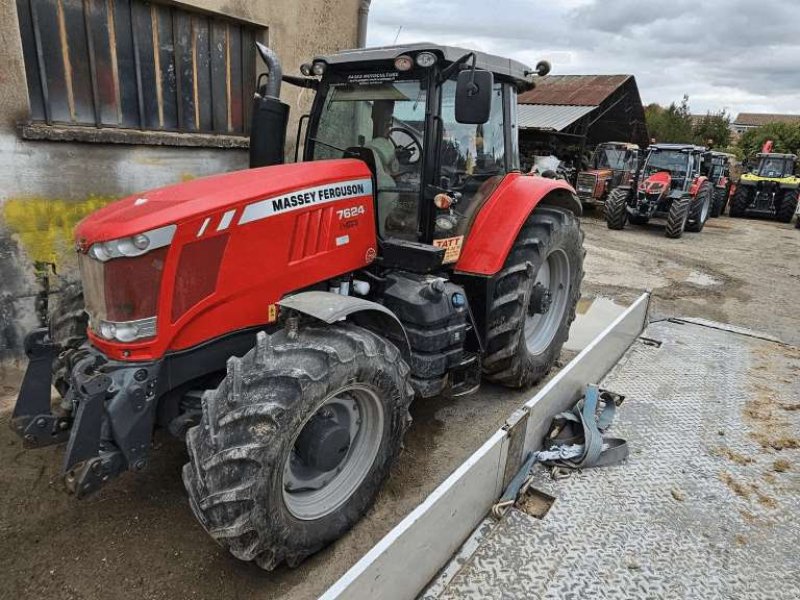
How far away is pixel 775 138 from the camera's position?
27938 millimetres

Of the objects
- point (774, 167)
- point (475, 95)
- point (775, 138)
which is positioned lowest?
point (774, 167)

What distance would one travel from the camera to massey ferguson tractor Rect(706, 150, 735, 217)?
1447 cm

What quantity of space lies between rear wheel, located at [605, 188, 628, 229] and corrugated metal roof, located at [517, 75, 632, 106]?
601 cm

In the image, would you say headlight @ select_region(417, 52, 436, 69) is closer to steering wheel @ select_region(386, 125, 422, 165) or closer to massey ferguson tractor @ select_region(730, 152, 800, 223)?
steering wheel @ select_region(386, 125, 422, 165)

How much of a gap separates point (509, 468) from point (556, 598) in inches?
25.0

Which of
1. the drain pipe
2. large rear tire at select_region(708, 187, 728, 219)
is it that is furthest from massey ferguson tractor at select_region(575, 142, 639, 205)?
the drain pipe

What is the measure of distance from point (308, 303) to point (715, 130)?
35.3 m

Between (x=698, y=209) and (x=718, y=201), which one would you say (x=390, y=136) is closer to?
(x=698, y=209)

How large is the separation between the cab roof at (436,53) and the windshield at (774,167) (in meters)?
15.6

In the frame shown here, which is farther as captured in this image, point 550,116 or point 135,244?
point 550,116

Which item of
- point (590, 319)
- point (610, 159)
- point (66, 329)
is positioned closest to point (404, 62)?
point (66, 329)

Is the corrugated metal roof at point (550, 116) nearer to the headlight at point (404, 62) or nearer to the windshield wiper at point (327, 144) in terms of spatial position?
the windshield wiper at point (327, 144)

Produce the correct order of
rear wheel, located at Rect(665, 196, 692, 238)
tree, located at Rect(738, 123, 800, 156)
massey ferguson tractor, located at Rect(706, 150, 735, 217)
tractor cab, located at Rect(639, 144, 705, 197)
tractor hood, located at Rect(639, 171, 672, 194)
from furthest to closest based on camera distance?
tree, located at Rect(738, 123, 800, 156)
massey ferguson tractor, located at Rect(706, 150, 735, 217)
tractor cab, located at Rect(639, 144, 705, 197)
tractor hood, located at Rect(639, 171, 672, 194)
rear wheel, located at Rect(665, 196, 692, 238)

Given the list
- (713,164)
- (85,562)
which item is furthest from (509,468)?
(713,164)
